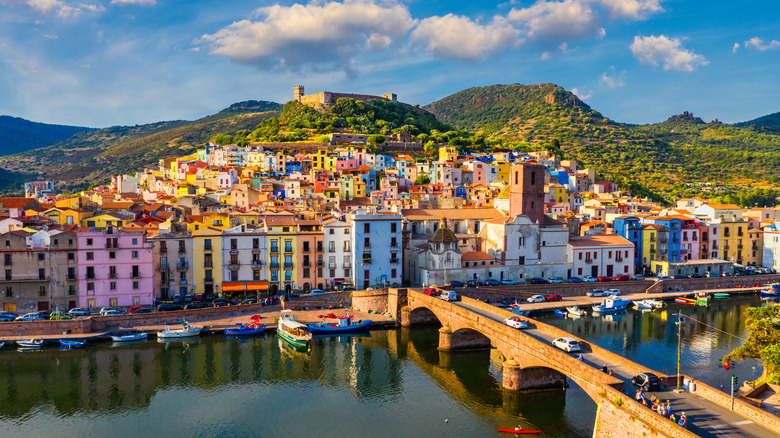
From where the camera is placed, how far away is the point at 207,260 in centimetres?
5366

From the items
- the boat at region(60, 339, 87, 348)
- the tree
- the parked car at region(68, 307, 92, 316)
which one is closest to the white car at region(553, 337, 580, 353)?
the boat at region(60, 339, 87, 348)

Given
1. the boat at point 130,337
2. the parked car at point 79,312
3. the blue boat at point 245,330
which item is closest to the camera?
the boat at point 130,337

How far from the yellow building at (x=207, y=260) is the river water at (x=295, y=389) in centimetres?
943

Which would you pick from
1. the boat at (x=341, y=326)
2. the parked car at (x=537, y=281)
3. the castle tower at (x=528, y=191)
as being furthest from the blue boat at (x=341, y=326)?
the castle tower at (x=528, y=191)

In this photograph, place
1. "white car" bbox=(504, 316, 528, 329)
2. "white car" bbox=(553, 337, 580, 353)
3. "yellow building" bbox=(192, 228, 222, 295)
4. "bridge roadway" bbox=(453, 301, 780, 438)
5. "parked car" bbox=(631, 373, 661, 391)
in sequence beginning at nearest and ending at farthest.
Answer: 1. "bridge roadway" bbox=(453, 301, 780, 438)
2. "parked car" bbox=(631, 373, 661, 391)
3. "white car" bbox=(553, 337, 580, 353)
4. "white car" bbox=(504, 316, 528, 329)
5. "yellow building" bbox=(192, 228, 222, 295)

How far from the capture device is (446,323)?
4388 centimetres

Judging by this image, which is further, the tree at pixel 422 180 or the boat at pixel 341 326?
the tree at pixel 422 180

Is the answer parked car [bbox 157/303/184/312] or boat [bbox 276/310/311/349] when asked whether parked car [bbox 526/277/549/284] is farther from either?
parked car [bbox 157/303/184/312]

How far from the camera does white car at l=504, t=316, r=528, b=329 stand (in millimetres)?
36719

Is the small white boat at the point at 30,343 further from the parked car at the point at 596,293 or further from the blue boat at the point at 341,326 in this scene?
the parked car at the point at 596,293

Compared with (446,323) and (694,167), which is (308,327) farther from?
(694,167)

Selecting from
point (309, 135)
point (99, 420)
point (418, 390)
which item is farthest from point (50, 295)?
point (309, 135)

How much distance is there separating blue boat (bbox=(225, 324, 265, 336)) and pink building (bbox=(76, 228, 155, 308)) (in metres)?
9.54

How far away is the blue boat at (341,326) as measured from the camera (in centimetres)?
4766
